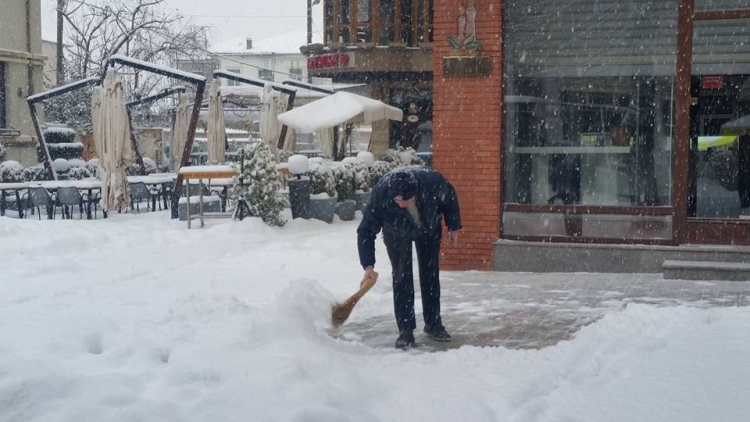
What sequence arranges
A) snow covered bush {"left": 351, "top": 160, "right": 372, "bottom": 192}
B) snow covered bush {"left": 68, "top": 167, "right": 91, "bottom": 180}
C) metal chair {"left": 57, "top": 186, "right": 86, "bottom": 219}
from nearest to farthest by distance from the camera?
metal chair {"left": 57, "top": 186, "right": 86, "bottom": 219} → snow covered bush {"left": 351, "top": 160, "right": 372, "bottom": 192} → snow covered bush {"left": 68, "top": 167, "right": 91, "bottom": 180}

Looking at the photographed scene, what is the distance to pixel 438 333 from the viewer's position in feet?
24.4

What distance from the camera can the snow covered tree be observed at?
53.7ft

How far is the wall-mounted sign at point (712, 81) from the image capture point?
12.0 metres

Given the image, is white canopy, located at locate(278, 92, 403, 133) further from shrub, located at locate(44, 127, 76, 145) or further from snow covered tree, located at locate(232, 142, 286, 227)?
shrub, located at locate(44, 127, 76, 145)

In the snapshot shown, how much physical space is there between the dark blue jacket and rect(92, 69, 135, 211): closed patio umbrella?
12.1m

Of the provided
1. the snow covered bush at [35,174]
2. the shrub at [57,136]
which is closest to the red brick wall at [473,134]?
the snow covered bush at [35,174]

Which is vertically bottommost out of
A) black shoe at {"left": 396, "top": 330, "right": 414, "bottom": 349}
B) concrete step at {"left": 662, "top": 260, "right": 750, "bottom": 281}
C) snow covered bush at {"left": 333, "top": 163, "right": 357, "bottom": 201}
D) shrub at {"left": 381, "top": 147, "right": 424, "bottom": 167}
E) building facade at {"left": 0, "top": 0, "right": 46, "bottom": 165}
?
black shoe at {"left": 396, "top": 330, "right": 414, "bottom": 349}

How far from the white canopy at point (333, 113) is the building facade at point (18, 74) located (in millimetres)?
13627

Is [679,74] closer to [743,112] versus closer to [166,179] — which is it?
[743,112]

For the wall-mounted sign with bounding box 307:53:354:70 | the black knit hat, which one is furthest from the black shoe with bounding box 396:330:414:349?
the wall-mounted sign with bounding box 307:53:354:70

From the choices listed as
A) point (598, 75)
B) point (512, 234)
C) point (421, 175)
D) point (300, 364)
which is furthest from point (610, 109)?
point (300, 364)

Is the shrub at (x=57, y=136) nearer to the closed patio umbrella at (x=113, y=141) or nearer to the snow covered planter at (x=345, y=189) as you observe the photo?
the closed patio umbrella at (x=113, y=141)

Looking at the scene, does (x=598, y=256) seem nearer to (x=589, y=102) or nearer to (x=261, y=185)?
(x=589, y=102)

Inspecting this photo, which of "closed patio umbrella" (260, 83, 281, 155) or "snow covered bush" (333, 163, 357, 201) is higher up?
"closed patio umbrella" (260, 83, 281, 155)
